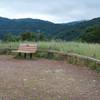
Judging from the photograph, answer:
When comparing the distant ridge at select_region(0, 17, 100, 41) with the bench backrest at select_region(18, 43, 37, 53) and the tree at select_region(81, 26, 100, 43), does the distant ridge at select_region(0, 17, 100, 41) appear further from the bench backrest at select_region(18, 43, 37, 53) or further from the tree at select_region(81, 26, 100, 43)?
the bench backrest at select_region(18, 43, 37, 53)

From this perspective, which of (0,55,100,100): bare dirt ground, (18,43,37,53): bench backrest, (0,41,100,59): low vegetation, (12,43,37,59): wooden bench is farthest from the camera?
(18,43,37,53): bench backrest

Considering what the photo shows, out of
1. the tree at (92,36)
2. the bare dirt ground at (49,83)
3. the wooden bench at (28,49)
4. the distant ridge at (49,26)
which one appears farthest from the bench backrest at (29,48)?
the distant ridge at (49,26)

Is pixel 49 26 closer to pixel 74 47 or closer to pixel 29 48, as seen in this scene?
pixel 29 48

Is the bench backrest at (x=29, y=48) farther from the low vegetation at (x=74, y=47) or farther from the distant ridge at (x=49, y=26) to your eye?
the distant ridge at (x=49, y=26)

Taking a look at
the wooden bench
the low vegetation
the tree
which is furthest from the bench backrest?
the tree

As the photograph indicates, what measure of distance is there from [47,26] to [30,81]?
1165 inches

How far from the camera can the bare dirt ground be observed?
7.59 metres

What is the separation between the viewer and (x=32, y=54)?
16750 millimetres

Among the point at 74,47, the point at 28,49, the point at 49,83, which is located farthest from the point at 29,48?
the point at 49,83

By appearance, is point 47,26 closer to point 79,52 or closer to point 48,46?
point 48,46

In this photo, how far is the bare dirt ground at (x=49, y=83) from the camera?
7.59 m

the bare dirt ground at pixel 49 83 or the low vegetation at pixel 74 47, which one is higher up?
the low vegetation at pixel 74 47

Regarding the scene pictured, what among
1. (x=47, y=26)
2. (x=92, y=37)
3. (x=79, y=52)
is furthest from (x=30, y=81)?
(x=47, y=26)

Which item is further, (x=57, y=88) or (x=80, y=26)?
(x=80, y=26)
